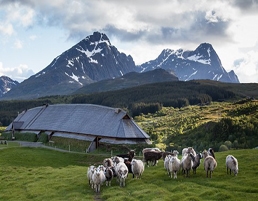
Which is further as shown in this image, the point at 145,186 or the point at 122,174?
the point at 122,174

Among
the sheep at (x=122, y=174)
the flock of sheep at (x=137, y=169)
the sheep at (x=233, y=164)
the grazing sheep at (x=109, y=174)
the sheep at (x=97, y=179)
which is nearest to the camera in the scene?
the sheep at (x=97, y=179)

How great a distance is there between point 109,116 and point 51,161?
849 inches

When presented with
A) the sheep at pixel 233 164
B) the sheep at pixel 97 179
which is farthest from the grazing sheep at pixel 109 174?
the sheep at pixel 233 164

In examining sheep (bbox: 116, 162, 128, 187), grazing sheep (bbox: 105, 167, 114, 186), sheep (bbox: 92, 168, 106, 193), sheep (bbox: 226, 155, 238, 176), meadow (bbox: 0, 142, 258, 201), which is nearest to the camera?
meadow (bbox: 0, 142, 258, 201)

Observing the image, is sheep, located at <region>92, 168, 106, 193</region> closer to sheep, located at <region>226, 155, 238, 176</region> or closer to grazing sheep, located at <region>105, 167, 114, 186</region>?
grazing sheep, located at <region>105, 167, 114, 186</region>

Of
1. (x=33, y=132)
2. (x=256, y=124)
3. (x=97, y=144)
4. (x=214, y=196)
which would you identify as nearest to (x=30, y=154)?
(x=97, y=144)

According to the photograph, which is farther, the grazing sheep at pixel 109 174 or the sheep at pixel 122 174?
the grazing sheep at pixel 109 174

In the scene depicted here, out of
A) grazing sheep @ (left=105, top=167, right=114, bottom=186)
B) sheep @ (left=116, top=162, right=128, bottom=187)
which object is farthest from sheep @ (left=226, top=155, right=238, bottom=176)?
grazing sheep @ (left=105, top=167, right=114, bottom=186)

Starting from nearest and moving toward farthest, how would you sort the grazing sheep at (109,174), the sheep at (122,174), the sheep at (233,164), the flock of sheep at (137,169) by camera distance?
the flock of sheep at (137,169) → the sheep at (122,174) → the sheep at (233,164) → the grazing sheep at (109,174)

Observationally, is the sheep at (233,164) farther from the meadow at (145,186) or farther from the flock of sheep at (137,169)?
the meadow at (145,186)

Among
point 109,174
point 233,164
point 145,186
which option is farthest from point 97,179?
point 233,164

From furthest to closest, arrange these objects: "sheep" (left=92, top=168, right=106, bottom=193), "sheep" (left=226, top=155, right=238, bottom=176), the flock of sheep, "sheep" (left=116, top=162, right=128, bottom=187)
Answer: "sheep" (left=226, top=155, right=238, bottom=176)
"sheep" (left=116, top=162, right=128, bottom=187)
the flock of sheep
"sheep" (left=92, top=168, right=106, bottom=193)

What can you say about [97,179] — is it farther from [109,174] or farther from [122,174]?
[122,174]

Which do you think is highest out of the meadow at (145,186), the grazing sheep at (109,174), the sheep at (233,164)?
the sheep at (233,164)
